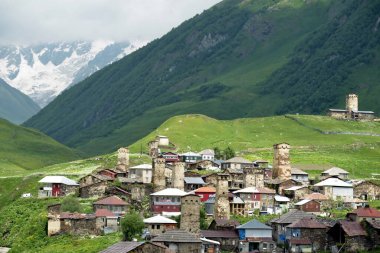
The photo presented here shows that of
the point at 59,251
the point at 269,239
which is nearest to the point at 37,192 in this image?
the point at 59,251

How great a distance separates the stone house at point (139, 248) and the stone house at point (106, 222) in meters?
20.9

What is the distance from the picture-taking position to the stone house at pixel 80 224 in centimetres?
13600

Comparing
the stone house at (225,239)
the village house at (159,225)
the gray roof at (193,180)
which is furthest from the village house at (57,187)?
the stone house at (225,239)

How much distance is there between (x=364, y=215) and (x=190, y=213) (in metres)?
21.9

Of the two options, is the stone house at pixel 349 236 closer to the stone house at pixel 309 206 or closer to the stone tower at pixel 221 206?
the stone tower at pixel 221 206

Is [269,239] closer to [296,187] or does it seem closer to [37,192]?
[296,187]

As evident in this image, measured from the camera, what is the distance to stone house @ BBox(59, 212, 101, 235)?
136 meters

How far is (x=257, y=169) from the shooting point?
165500 millimetres

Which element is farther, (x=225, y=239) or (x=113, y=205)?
(x=113, y=205)

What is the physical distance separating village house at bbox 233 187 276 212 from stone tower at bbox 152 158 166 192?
40.5ft

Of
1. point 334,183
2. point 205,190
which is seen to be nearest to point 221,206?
point 205,190

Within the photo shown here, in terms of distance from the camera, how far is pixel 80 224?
448 feet

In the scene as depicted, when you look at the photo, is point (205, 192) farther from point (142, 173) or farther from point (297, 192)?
point (142, 173)

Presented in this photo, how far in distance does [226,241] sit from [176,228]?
6.99 metres
